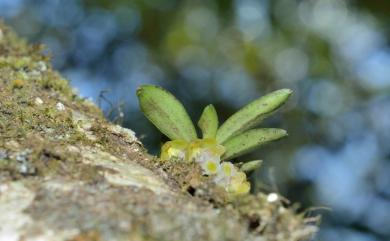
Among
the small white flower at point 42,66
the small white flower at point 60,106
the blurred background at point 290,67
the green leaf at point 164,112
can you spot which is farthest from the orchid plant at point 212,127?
the blurred background at point 290,67

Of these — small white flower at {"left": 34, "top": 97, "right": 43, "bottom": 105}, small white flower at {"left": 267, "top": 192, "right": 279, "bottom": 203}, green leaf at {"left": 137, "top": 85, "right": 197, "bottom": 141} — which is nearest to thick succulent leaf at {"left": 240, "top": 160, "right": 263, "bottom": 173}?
green leaf at {"left": 137, "top": 85, "right": 197, "bottom": 141}

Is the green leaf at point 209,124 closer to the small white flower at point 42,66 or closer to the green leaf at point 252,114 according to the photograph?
the green leaf at point 252,114

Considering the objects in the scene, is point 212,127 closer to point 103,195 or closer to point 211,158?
point 211,158

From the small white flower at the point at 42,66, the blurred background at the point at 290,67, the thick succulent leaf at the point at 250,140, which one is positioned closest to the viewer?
the thick succulent leaf at the point at 250,140

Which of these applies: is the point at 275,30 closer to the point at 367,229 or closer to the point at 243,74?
the point at 243,74

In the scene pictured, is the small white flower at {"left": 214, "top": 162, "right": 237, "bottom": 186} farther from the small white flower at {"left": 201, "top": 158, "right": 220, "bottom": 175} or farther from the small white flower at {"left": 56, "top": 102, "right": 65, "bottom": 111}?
the small white flower at {"left": 56, "top": 102, "right": 65, "bottom": 111}
